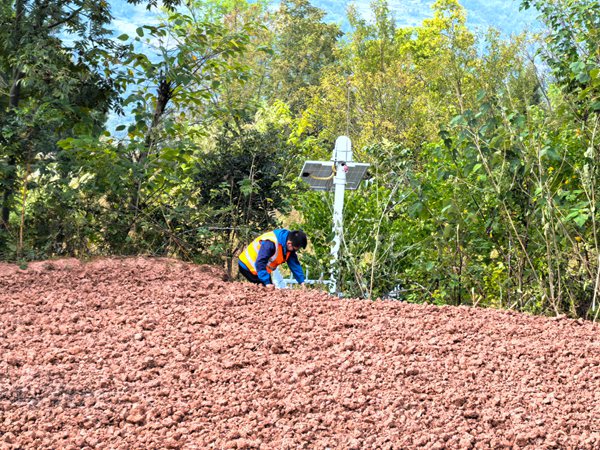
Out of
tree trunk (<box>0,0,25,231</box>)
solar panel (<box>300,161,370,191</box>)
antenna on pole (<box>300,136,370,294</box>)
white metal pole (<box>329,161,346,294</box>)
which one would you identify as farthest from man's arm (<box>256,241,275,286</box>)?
tree trunk (<box>0,0,25,231</box>)

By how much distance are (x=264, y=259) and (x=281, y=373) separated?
310 centimetres

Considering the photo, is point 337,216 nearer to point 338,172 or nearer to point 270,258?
point 270,258

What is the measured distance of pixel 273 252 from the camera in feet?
23.1

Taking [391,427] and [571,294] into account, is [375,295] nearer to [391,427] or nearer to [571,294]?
[571,294]

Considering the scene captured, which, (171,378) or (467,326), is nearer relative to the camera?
(171,378)

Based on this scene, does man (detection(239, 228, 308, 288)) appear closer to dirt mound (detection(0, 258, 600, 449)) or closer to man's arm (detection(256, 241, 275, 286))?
man's arm (detection(256, 241, 275, 286))

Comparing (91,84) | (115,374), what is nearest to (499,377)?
(115,374)

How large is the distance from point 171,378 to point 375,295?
3386 millimetres

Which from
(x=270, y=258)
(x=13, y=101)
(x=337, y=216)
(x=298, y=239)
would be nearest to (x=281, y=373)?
(x=298, y=239)

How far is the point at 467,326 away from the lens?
479cm

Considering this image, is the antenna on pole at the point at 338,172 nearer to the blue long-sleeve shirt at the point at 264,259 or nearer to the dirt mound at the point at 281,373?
the blue long-sleeve shirt at the point at 264,259

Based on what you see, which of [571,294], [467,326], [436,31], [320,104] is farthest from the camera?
[436,31]

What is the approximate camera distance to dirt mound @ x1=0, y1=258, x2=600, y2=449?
332 centimetres

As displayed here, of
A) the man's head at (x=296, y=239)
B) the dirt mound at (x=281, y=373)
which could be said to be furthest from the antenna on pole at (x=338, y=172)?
the dirt mound at (x=281, y=373)
